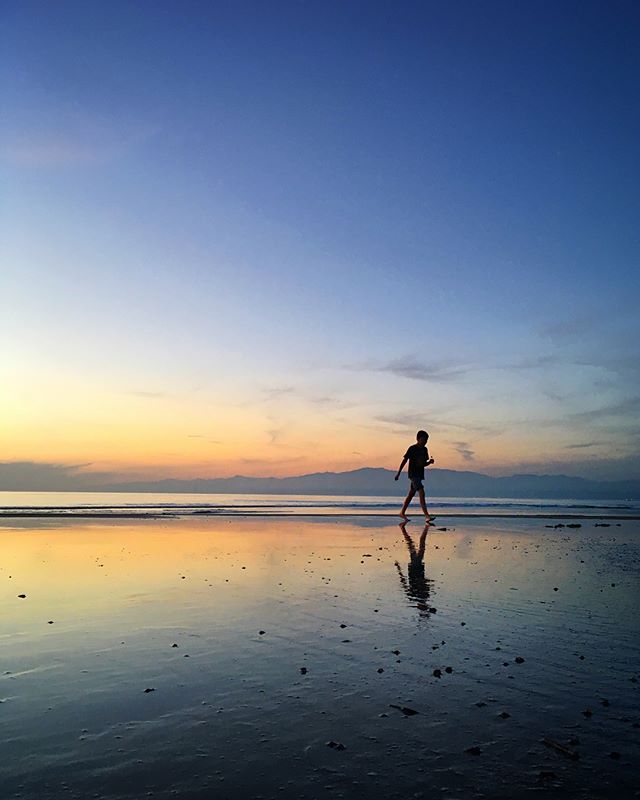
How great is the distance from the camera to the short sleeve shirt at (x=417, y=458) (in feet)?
90.5

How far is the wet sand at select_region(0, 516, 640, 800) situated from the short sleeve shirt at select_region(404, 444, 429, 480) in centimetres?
1438

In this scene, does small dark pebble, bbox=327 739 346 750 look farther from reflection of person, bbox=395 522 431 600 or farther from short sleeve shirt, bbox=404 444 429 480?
short sleeve shirt, bbox=404 444 429 480

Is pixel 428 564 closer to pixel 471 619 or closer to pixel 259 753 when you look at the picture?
pixel 471 619

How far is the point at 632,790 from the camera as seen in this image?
12.8 ft

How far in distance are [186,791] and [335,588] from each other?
285 inches

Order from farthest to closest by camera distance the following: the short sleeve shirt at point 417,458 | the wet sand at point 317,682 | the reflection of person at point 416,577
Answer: the short sleeve shirt at point 417,458
the reflection of person at point 416,577
the wet sand at point 317,682

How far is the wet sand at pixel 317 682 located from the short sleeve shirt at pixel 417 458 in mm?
14376

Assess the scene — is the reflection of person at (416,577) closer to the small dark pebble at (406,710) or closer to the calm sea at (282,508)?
the small dark pebble at (406,710)

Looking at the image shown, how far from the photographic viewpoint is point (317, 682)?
5.96 metres

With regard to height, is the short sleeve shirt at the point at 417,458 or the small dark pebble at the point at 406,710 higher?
the short sleeve shirt at the point at 417,458

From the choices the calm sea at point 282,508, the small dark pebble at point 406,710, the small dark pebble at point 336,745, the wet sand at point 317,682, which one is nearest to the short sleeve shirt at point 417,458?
the calm sea at point 282,508

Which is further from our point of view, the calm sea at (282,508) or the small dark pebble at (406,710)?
the calm sea at (282,508)

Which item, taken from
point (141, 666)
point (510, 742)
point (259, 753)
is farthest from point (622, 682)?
point (141, 666)

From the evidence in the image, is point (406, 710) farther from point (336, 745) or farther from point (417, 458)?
point (417, 458)
